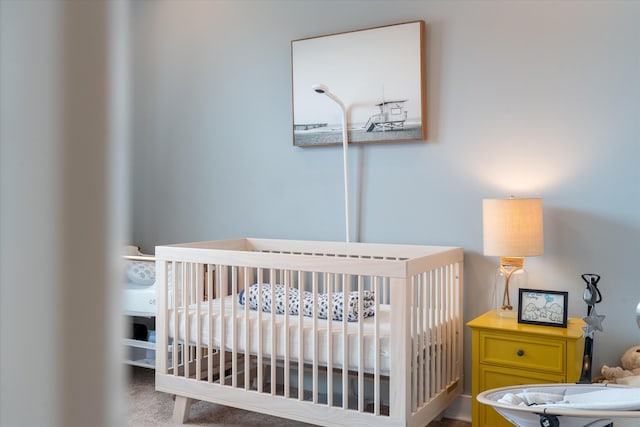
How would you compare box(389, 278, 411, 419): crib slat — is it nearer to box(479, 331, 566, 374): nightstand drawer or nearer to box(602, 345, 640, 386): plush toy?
box(479, 331, 566, 374): nightstand drawer

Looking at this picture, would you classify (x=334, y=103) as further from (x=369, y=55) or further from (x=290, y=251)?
(x=290, y=251)

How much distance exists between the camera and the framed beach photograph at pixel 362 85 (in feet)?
9.37

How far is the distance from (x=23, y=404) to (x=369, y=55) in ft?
9.68

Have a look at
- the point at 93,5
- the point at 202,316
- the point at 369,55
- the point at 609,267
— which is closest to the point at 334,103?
the point at 369,55

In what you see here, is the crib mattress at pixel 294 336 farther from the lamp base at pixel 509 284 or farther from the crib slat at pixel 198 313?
the lamp base at pixel 509 284

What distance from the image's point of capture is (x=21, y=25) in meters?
0.16

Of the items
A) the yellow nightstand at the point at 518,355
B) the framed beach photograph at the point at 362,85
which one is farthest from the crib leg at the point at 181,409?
the framed beach photograph at the point at 362,85

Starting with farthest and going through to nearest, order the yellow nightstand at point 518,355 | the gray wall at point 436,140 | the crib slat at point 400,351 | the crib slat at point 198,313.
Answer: the crib slat at point 198,313 < the gray wall at point 436,140 < the yellow nightstand at point 518,355 < the crib slat at point 400,351

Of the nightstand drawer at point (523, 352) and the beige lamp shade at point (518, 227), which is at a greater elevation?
the beige lamp shade at point (518, 227)

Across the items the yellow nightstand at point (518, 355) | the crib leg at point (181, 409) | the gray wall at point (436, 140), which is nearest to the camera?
the yellow nightstand at point (518, 355)

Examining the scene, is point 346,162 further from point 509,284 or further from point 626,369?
point 626,369

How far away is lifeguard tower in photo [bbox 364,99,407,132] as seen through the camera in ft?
9.49

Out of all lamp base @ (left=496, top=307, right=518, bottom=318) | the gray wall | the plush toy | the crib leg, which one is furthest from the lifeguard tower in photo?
the crib leg

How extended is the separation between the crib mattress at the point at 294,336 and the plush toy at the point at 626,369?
0.88 metres
